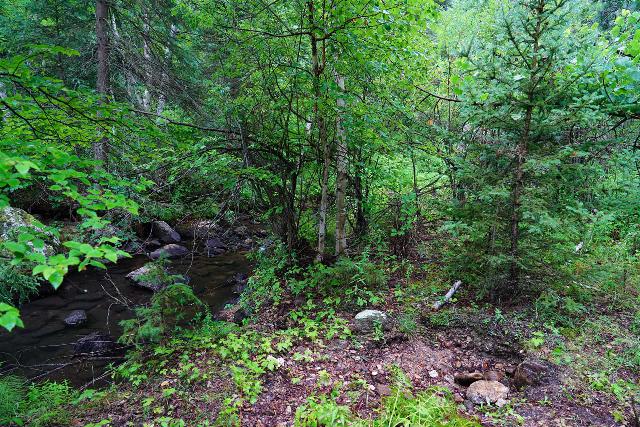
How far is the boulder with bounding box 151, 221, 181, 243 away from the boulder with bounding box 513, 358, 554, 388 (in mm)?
11021

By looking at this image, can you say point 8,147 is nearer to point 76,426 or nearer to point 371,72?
point 76,426

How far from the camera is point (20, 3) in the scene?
12.0 meters

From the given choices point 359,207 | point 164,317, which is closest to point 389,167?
point 359,207

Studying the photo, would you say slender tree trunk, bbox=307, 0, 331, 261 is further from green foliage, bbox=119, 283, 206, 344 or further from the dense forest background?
green foliage, bbox=119, 283, 206, 344

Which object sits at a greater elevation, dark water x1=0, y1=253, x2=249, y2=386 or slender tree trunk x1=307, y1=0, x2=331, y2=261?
slender tree trunk x1=307, y1=0, x2=331, y2=261

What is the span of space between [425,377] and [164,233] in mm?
10547

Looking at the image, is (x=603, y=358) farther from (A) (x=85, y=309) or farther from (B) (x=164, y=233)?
(B) (x=164, y=233)

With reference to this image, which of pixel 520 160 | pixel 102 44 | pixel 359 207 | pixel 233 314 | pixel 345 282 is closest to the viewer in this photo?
pixel 520 160

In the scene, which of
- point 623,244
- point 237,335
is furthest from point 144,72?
point 623,244

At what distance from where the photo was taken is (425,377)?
4.37 m

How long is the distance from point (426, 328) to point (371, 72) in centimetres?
447

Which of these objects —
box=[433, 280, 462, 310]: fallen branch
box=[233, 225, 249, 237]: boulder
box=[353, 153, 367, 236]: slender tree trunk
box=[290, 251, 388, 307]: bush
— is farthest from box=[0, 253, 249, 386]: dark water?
box=[433, 280, 462, 310]: fallen branch

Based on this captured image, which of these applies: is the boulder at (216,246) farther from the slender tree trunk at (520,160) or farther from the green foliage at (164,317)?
the slender tree trunk at (520,160)

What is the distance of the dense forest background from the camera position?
4113 mm
